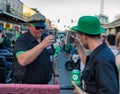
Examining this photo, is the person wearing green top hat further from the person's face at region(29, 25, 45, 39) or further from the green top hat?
the person's face at region(29, 25, 45, 39)

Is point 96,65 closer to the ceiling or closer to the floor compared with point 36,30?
closer to the floor

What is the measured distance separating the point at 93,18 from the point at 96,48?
0.91ft

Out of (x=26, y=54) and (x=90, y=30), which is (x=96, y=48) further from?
(x=26, y=54)

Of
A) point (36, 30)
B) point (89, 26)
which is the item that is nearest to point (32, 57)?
point (36, 30)

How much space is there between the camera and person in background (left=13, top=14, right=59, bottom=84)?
418 centimetres

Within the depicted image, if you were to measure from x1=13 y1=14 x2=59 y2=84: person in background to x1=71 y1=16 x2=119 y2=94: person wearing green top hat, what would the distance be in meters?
1.01

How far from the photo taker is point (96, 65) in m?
3.05

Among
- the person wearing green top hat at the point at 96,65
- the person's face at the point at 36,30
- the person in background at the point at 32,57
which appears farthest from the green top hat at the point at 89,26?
the person's face at the point at 36,30

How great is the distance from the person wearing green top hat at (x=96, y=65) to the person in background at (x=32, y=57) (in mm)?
1012

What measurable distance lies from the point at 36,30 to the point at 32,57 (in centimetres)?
58

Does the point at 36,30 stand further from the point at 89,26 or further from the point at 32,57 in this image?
the point at 89,26

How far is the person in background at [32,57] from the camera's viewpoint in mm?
4180

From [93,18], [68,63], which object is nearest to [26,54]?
[93,18]

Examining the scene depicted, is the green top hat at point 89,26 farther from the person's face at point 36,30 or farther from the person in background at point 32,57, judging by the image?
the person's face at point 36,30
